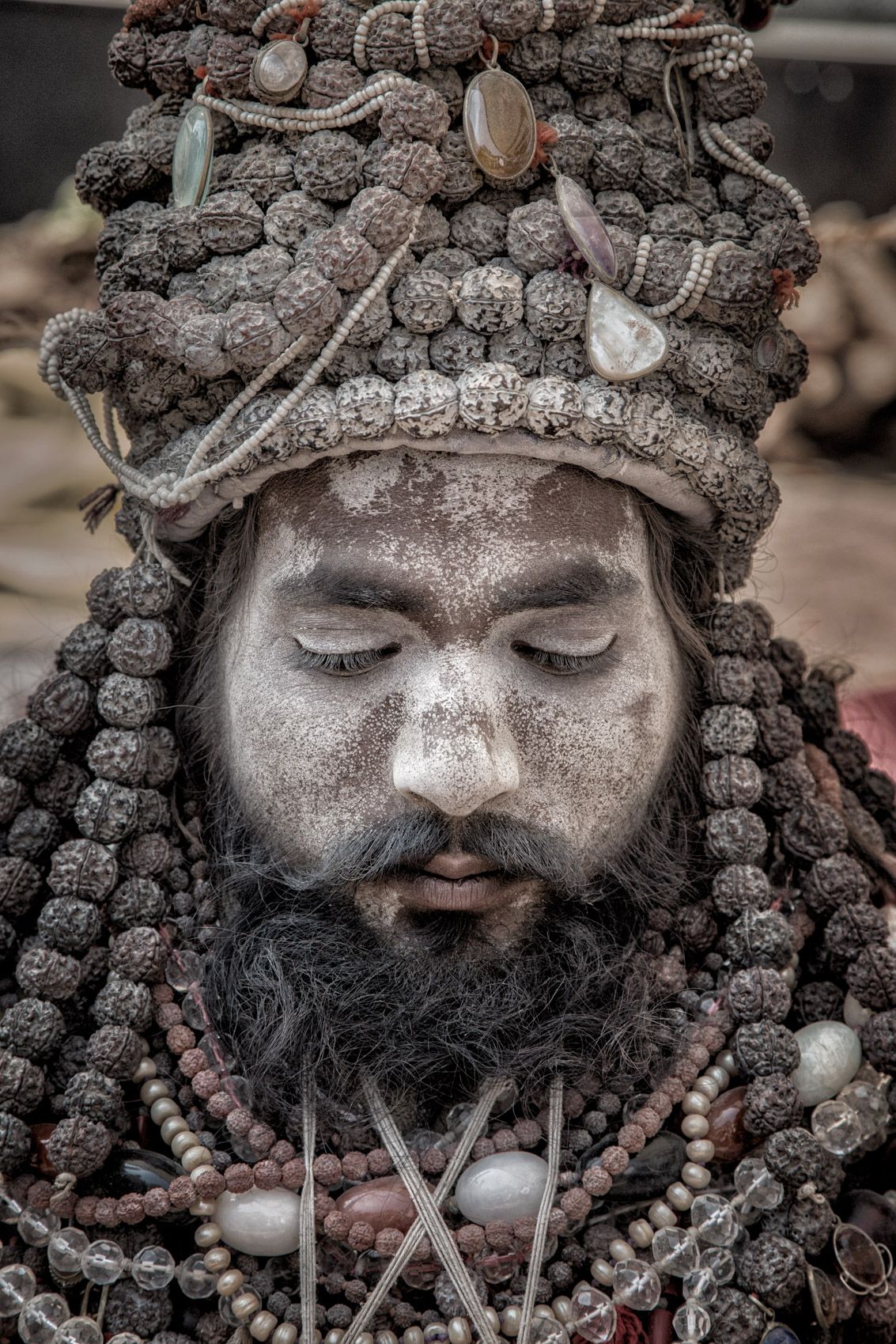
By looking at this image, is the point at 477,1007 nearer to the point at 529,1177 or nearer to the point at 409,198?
the point at 529,1177

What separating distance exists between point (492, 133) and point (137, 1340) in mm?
1560

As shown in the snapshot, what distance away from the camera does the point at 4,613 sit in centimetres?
282

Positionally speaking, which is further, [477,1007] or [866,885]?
[866,885]

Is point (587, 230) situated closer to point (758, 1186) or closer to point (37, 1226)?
point (758, 1186)

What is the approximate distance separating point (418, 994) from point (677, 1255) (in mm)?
459

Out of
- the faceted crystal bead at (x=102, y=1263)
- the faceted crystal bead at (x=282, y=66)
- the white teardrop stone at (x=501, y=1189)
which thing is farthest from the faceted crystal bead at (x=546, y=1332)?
the faceted crystal bead at (x=282, y=66)

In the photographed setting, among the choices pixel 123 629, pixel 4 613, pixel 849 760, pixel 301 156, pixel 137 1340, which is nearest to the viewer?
pixel 137 1340

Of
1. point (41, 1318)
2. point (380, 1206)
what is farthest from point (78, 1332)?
point (380, 1206)

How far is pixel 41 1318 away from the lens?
1.67m

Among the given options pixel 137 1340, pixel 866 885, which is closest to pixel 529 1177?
pixel 137 1340

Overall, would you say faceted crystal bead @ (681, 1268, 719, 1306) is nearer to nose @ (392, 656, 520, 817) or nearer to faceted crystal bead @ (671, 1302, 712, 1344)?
faceted crystal bead @ (671, 1302, 712, 1344)

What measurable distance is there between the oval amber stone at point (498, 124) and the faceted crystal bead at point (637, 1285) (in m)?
1.39

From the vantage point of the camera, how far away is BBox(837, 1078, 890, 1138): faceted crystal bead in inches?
71.9

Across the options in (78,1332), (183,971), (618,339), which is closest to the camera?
(78,1332)
